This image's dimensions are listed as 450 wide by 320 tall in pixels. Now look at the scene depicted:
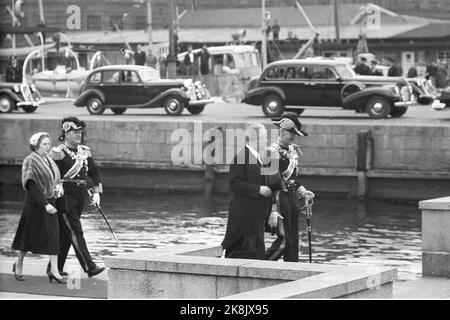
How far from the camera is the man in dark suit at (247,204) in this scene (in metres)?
12.9

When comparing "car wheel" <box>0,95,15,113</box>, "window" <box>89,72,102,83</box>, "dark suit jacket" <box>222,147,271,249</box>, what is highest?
"dark suit jacket" <box>222,147,271,249</box>

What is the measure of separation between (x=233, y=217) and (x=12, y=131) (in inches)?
853

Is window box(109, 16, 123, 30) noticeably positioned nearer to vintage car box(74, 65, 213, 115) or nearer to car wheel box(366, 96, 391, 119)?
vintage car box(74, 65, 213, 115)

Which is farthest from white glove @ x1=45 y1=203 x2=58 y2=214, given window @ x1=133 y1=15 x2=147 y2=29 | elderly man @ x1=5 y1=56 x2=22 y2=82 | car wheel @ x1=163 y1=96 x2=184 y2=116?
window @ x1=133 y1=15 x2=147 y2=29

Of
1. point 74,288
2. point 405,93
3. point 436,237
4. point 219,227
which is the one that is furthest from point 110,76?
point 74,288

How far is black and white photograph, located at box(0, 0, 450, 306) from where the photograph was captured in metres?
11.6

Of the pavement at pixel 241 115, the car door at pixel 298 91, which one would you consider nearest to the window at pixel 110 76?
the pavement at pixel 241 115

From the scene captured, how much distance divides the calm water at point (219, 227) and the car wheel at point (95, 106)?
608 centimetres

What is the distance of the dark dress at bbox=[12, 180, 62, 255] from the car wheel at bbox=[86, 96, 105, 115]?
23.2 metres

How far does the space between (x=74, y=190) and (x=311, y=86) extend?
21961 millimetres

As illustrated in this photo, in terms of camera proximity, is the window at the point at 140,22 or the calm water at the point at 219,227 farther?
the window at the point at 140,22

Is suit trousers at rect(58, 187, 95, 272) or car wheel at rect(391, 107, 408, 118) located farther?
car wheel at rect(391, 107, 408, 118)

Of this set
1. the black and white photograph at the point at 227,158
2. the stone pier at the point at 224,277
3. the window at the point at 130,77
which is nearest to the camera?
the stone pier at the point at 224,277

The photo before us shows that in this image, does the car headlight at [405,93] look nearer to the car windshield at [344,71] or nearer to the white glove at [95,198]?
the car windshield at [344,71]
